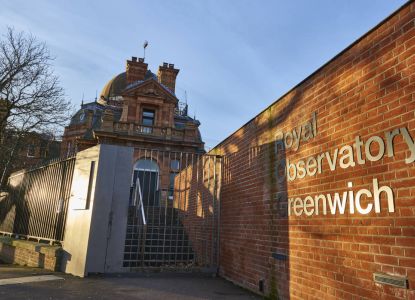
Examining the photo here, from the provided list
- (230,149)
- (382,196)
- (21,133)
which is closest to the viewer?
(382,196)

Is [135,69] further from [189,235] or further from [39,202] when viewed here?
[189,235]

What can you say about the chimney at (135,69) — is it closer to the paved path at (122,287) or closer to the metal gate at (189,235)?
the metal gate at (189,235)

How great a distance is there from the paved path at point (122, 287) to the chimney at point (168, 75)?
24.1 meters

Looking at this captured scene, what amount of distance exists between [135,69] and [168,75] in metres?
2.97

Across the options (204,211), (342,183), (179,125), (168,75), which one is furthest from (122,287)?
(168,75)

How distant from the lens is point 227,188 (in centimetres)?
731

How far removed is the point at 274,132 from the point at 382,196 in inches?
97.0

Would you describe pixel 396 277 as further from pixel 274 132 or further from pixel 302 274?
pixel 274 132

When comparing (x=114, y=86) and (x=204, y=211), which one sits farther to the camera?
(x=114, y=86)

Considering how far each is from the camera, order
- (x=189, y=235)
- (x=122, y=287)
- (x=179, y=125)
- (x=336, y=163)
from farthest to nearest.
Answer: (x=179, y=125)
(x=189, y=235)
(x=122, y=287)
(x=336, y=163)

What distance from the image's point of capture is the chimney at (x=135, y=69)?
28297 millimetres

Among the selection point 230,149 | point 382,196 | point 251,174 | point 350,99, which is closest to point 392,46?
point 350,99

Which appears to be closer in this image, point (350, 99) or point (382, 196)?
point (382, 196)

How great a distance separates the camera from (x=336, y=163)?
3.76m
